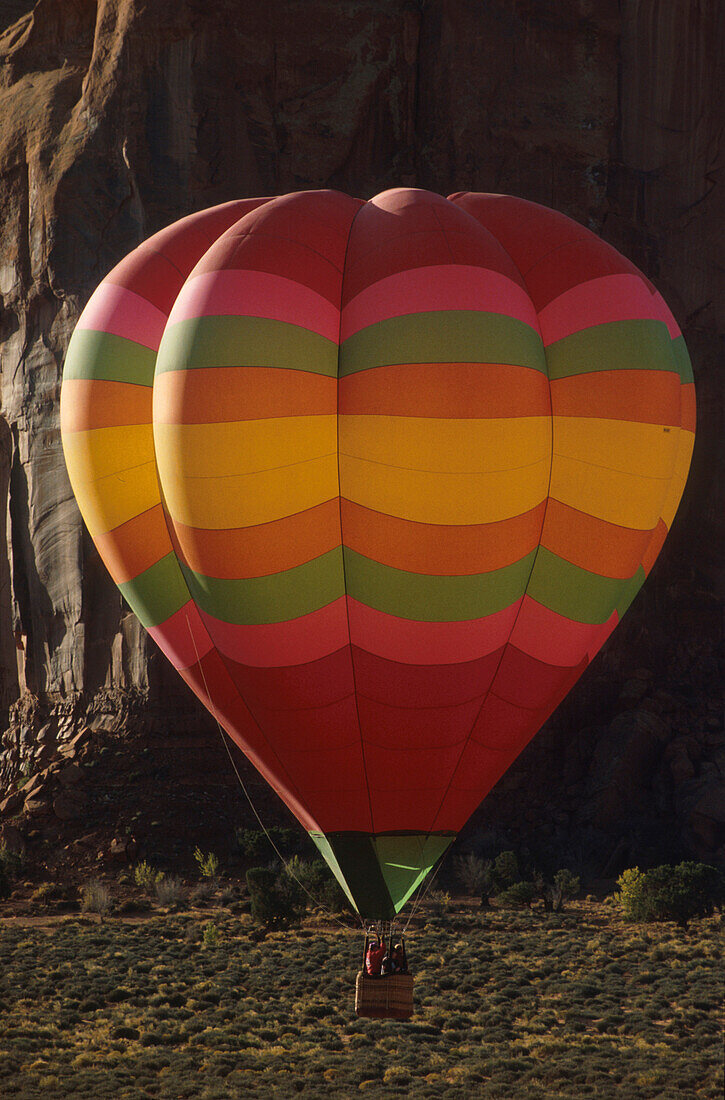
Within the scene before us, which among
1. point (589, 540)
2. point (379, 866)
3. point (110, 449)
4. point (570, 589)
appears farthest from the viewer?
point (110, 449)

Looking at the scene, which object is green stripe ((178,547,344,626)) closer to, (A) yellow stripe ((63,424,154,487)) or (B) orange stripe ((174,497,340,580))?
(B) orange stripe ((174,497,340,580))

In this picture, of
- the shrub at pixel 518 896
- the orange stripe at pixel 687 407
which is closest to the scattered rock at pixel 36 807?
the shrub at pixel 518 896

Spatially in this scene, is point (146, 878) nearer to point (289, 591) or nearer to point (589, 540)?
point (289, 591)

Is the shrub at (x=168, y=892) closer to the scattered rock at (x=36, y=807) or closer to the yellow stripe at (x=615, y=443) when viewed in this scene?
the scattered rock at (x=36, y=807)

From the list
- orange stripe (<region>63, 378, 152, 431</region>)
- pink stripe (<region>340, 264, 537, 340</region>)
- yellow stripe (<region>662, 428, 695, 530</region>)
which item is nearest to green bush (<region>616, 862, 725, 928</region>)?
yellow stripe (<region>662, 428, 695, 530</region>)

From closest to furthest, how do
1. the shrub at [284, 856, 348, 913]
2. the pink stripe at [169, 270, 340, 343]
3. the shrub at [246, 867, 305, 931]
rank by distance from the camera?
the pink stripe at [169, 270, 340, 343] < the shrub at [246, 867, 305, 931] < the shrub at [284, 856, 348, 913]

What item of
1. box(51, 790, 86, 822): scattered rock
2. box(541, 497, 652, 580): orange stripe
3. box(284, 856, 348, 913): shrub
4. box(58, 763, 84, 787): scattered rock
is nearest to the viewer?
box(541, 497, 652, 580): orange stripe

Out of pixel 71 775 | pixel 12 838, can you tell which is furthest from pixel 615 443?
pixel 12 838
